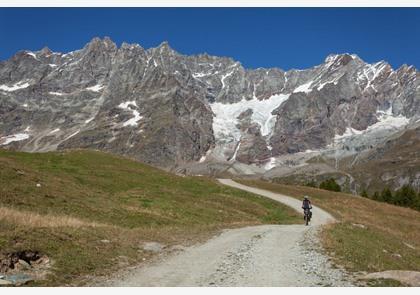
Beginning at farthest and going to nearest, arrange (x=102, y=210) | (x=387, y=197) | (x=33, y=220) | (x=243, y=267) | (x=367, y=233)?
(x=387, y=197)
(x=367, y=233)
(x=102, y=210)
(x=33, y=220)
(x=243, y=267)

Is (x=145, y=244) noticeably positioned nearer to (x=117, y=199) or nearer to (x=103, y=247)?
(x=103, y=247)

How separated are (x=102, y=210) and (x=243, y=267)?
18851mm

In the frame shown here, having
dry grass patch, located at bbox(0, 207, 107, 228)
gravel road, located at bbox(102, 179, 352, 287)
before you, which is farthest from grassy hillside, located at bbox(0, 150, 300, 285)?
gravel road, located at bbox(102, 179, 352, 287)

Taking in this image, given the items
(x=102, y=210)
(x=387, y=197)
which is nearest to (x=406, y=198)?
(x=387, y=197)

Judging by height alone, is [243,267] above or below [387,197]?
above

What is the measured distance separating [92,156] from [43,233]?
54.6m

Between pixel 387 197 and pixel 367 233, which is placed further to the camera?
pixel 387 197

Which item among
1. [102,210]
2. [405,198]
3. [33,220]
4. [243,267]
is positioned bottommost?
[405,198]

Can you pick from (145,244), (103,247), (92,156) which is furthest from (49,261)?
(92,156)

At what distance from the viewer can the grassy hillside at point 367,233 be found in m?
26.5

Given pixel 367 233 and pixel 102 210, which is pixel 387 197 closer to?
pixel 367 233

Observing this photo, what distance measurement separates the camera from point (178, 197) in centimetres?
5441

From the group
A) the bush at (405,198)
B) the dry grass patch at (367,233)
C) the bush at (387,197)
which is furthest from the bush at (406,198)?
the dry grass patch at (367,233)

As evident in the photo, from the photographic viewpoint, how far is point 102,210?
39281mm
